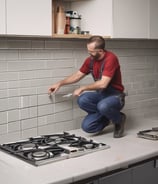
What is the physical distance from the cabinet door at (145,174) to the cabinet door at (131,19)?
0.89 m

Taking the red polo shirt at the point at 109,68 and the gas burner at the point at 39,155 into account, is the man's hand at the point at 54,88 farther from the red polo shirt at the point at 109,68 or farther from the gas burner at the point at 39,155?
the gas burner at the point at 39,155

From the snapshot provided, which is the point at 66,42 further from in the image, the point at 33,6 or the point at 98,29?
the point at 33,6

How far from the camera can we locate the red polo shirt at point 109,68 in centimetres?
221

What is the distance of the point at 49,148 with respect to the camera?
200 cm

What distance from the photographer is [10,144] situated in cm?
212

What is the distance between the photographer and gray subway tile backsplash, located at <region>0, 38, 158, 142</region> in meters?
2.22

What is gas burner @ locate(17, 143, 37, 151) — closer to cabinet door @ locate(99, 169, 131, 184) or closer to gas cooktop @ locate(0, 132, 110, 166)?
gas cooktop @ locate(0, 132, 110, 166)

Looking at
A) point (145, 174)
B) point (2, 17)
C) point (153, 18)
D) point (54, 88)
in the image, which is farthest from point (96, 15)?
point (145, 174)

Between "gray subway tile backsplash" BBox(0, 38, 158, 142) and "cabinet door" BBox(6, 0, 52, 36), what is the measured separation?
0.25 m

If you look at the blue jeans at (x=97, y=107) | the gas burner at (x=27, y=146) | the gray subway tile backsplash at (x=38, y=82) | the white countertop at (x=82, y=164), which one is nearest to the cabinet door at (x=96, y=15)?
the gray subway tile backsplash at (x=38, y=82)

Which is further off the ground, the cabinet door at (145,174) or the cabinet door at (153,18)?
the cabinet door at (153,18)

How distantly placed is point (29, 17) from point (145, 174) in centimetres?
109

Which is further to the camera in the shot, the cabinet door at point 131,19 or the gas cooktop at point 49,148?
the cabinet door at point 131,19

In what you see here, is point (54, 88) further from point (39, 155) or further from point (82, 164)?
point (82, 164)
